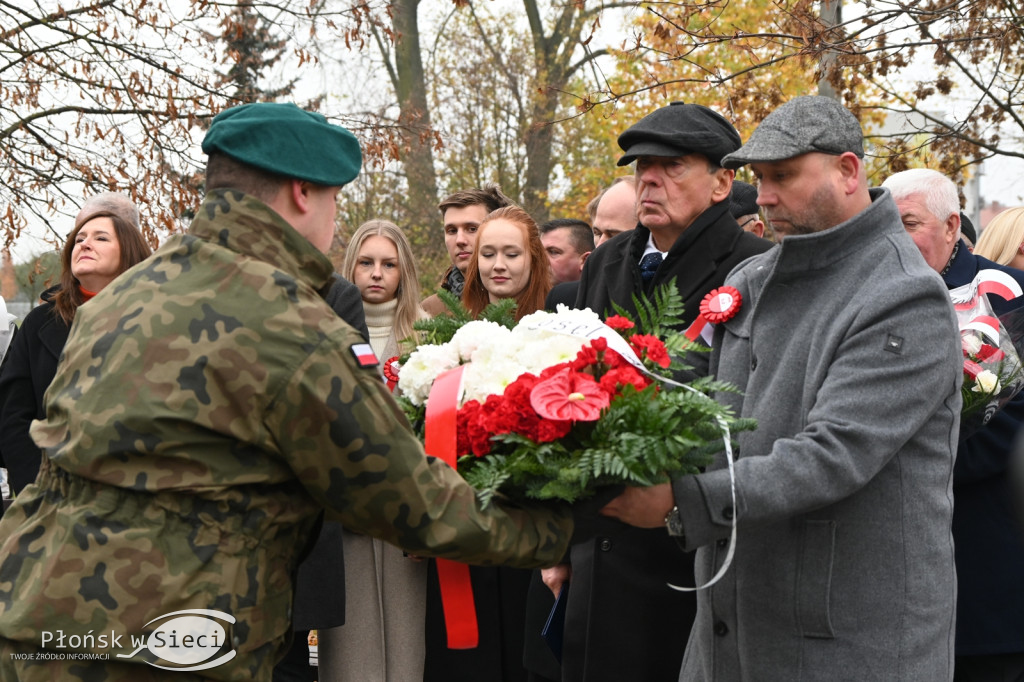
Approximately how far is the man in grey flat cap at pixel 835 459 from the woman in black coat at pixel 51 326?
3597 millimetres

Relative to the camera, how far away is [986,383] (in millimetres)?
3551

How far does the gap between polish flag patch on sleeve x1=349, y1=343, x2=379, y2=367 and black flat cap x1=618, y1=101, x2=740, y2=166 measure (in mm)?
1900

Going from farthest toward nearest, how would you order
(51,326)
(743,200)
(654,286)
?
(743,200) → (51,326) → (654,286)

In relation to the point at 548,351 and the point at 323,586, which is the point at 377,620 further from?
the point at 548,351

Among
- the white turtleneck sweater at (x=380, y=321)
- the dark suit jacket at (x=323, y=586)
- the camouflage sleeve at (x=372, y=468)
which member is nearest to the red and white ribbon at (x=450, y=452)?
the camouflage sleeve at (x=372, y=468)

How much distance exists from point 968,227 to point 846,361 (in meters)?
3.62

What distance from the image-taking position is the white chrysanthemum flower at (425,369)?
3176 mm

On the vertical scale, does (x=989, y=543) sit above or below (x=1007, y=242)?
below

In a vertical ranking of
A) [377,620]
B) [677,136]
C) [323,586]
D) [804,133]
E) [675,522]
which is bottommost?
[377,620]

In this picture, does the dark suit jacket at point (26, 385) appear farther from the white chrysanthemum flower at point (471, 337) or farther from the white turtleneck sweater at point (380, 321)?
the white chrysanthemum flower at point (471, 337)

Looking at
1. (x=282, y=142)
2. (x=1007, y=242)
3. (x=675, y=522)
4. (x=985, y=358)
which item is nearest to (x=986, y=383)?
(x=985, y=358)

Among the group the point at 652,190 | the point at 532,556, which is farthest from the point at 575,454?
the point at 652,190

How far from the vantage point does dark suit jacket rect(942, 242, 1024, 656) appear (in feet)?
12.4

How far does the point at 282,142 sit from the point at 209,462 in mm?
846
